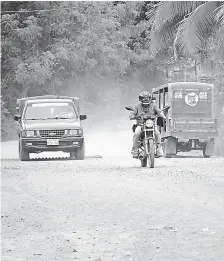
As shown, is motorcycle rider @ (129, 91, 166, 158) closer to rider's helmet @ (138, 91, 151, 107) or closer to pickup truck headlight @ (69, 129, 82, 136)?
rider's helmet @ (138, 91, 151, 107)

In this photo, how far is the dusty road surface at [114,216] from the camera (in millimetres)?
8523

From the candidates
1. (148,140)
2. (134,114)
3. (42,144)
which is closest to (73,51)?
(42,144)

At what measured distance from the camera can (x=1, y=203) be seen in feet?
42.9

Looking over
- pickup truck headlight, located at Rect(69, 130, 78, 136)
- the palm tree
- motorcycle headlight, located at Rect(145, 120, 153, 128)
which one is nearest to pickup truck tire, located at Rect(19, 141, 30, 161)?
pickup truck headlight, located at Rect(69, 130, 78, 136)

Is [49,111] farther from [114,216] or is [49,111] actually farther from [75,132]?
[114,216]

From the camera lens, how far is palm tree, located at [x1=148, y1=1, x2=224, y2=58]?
2831 cm

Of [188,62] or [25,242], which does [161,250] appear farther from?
[188,62]

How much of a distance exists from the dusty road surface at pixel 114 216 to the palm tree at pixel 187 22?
397 inches

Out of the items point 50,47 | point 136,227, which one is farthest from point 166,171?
point 50,47

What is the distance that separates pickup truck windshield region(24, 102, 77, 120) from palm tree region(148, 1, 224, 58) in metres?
4.09

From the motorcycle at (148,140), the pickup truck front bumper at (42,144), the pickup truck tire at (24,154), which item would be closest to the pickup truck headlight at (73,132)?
the pickup truck front bumper at (42,144)

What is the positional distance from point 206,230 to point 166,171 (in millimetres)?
9816

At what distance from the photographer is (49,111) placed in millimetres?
28031

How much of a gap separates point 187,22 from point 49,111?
529 cm
